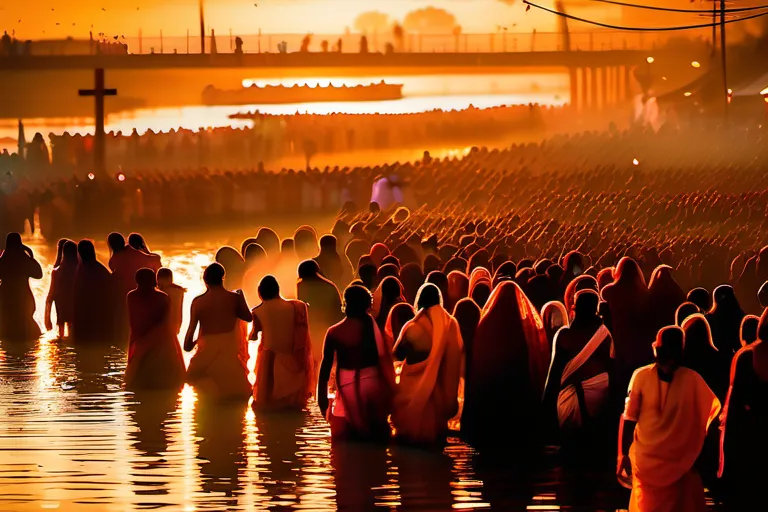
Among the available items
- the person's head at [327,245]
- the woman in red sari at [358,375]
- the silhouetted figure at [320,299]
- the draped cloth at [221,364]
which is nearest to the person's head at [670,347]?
the woman in red sari at [358,375]

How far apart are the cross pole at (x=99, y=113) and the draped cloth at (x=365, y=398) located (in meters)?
39.4

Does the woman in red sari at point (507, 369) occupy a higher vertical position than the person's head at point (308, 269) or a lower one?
lower

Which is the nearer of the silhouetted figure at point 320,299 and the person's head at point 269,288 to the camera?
the person's head at point 269,288

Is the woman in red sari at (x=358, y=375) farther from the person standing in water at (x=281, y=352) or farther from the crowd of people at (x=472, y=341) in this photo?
the person standing in water at (x=281, y=352)

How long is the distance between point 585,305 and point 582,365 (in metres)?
0.43

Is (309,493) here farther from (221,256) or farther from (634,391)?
(221,256)

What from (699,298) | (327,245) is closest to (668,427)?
(699,298)

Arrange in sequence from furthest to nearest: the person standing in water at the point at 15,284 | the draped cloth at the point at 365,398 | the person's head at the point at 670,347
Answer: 1. the person standing in water at the point at 15,284
2. the draped cloth at the point at 365,398
3. the person's head at the point at 670,347

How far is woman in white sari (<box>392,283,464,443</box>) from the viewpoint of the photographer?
44.2 feet

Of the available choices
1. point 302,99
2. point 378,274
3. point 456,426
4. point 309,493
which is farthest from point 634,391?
point 302,99

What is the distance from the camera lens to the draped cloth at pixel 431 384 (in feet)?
44.2

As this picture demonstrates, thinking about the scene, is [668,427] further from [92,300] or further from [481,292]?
[92,300]

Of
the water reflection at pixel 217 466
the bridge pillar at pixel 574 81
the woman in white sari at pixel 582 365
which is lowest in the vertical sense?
the water reflection at pixel 217 466

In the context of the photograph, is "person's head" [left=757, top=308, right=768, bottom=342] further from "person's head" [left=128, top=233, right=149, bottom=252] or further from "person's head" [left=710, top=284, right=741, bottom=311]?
"person's head" [left=128, top=233, right=149, bottom=252]
